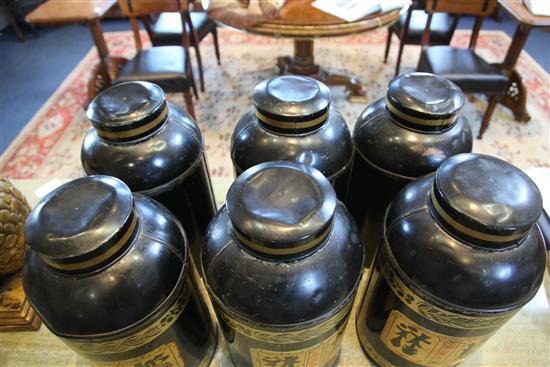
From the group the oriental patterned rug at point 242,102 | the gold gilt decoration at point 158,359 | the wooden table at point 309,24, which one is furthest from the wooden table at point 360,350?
the wooden table at point 309,24

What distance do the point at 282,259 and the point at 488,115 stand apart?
205 centimetres

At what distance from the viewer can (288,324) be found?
1.59ft

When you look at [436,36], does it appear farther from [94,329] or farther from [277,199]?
[94,329]

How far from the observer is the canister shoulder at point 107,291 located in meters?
0.48

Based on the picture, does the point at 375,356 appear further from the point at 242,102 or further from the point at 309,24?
the point at 242,102

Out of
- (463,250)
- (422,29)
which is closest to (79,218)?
(463,250)

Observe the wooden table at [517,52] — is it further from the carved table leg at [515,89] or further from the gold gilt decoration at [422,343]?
the gold gilt decoration at [422,343]

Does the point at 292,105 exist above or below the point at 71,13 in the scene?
above

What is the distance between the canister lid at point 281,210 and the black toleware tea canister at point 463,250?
0.46 feet

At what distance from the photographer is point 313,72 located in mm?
2463

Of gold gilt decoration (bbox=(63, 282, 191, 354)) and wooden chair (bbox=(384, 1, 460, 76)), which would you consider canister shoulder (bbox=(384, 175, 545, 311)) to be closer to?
gold gilt decoration (bbox=(63, 282, 191, 354))

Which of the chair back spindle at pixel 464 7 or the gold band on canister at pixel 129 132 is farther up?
the gold band on canister at pixel 129 132

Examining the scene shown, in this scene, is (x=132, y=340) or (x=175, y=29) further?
(x=175, y=29)

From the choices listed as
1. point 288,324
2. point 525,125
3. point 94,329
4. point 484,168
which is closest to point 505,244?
point 484,168
